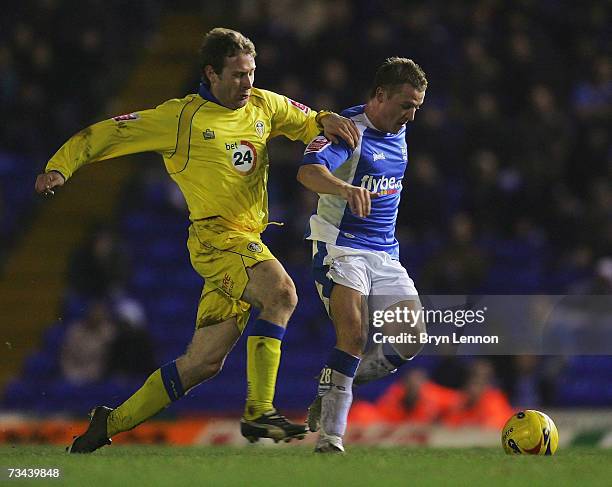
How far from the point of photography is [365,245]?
7656 mm

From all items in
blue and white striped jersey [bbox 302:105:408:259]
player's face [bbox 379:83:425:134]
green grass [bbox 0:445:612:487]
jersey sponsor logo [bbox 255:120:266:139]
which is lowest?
green grass [bbox 0:445:612:487]

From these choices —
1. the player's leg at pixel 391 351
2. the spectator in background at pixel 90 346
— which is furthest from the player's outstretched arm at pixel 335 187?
the spectator in background at pixel 90 346

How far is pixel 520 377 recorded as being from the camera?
11484 millimetres

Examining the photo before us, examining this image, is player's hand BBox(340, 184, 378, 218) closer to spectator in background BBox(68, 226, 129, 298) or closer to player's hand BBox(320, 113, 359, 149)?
player's hand BBox(320, 113, 359, 149)

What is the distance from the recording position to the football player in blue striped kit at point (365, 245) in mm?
7223

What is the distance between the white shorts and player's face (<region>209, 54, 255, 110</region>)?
953 millimetres

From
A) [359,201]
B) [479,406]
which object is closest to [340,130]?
[359,201]

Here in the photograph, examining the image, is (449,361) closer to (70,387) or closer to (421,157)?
(421,157)

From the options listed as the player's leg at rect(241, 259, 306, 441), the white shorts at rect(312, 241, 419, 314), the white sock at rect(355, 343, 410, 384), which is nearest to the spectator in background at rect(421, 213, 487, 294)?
the white sock at rect(355, 343, 410, 384)

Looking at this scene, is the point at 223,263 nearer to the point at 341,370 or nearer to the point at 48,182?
the point at 341,370

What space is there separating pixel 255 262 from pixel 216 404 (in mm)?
4937

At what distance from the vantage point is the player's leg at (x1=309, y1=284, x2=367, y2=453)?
713 centimetres

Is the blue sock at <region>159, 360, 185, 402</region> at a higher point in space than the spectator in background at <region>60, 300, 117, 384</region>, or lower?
lower

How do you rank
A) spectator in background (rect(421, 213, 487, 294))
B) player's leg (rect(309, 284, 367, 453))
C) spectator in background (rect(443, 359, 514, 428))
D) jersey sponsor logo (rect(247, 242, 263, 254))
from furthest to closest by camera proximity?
spectator in background (rect(421, 213, 487, 294))
spectator in background (rect(443, 359, 514, 428))
jersey sponsor logo (rect(247, 242, 263, 254))
player's leg (rect(309, 284, 367, 453))
